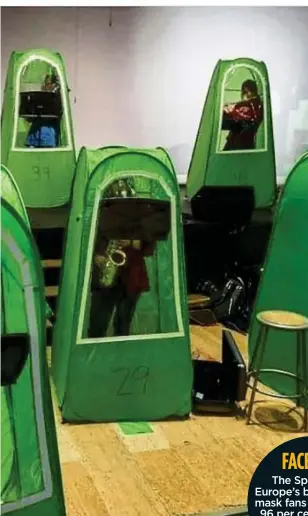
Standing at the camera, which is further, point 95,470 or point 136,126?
point 136,126

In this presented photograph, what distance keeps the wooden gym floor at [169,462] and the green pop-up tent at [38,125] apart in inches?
26.2

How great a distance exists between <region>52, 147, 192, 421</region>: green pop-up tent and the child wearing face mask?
996 millimetres

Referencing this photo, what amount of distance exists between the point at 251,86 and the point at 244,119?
0.13 m

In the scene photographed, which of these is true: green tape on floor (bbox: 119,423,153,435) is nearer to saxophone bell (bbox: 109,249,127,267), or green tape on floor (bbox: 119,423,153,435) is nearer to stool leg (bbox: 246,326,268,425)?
stool leg (bbox: 246,326,268,425)

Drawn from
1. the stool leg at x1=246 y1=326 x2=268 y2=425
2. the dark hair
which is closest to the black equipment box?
the stool leg at x1=246 y1=326 x2=268 y2=425

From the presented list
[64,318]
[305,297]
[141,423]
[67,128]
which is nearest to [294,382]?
[305,297]

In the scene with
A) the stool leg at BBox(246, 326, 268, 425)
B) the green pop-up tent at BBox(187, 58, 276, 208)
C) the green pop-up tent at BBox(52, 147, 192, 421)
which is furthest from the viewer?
the green pop-up tent at BBox(187, 58, 276, 208)

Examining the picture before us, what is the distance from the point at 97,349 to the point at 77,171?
1.61 ft

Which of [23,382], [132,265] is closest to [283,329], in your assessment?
[132,265]

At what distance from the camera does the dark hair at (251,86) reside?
2.99 m

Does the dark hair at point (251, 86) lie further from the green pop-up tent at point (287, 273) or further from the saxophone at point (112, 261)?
the saxophone at point (112, 261)

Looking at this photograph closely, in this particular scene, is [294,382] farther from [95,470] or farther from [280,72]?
[280,72]

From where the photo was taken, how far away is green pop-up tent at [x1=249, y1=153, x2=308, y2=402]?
7.61 feet

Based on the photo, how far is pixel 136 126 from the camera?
8.19ft
